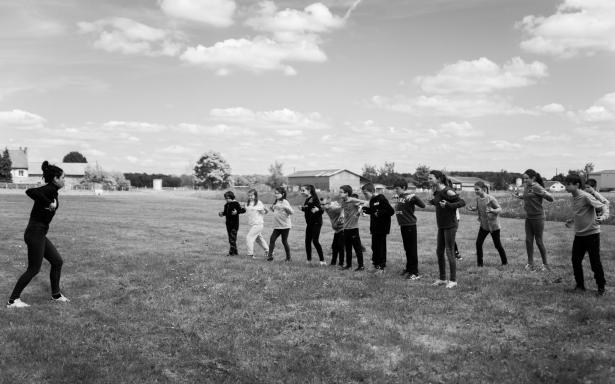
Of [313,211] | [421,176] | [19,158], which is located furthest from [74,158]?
[313,211]

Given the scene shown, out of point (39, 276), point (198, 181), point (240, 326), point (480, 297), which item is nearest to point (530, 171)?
point (480, 297)

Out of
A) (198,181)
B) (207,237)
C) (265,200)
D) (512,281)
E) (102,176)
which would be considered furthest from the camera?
(198,181)

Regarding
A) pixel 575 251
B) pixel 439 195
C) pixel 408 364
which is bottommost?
pixel 408 364

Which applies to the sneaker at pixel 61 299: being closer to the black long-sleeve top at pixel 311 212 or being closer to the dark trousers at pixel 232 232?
the dark trousers at pixel 232 232

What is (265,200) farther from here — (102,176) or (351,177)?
(102,176)

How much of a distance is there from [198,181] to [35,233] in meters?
118

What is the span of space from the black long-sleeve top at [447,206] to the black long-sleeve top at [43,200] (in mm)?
7701

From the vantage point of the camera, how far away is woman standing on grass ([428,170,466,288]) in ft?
34.1

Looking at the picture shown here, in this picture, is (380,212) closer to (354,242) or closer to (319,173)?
(354,242)

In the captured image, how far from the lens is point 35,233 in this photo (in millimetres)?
9477

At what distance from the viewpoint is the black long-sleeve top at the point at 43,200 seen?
927 cm

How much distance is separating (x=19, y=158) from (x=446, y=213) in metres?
133

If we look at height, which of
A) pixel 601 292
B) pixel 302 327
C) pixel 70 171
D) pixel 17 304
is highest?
pixel 70 171

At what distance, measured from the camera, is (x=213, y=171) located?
12162 cm
